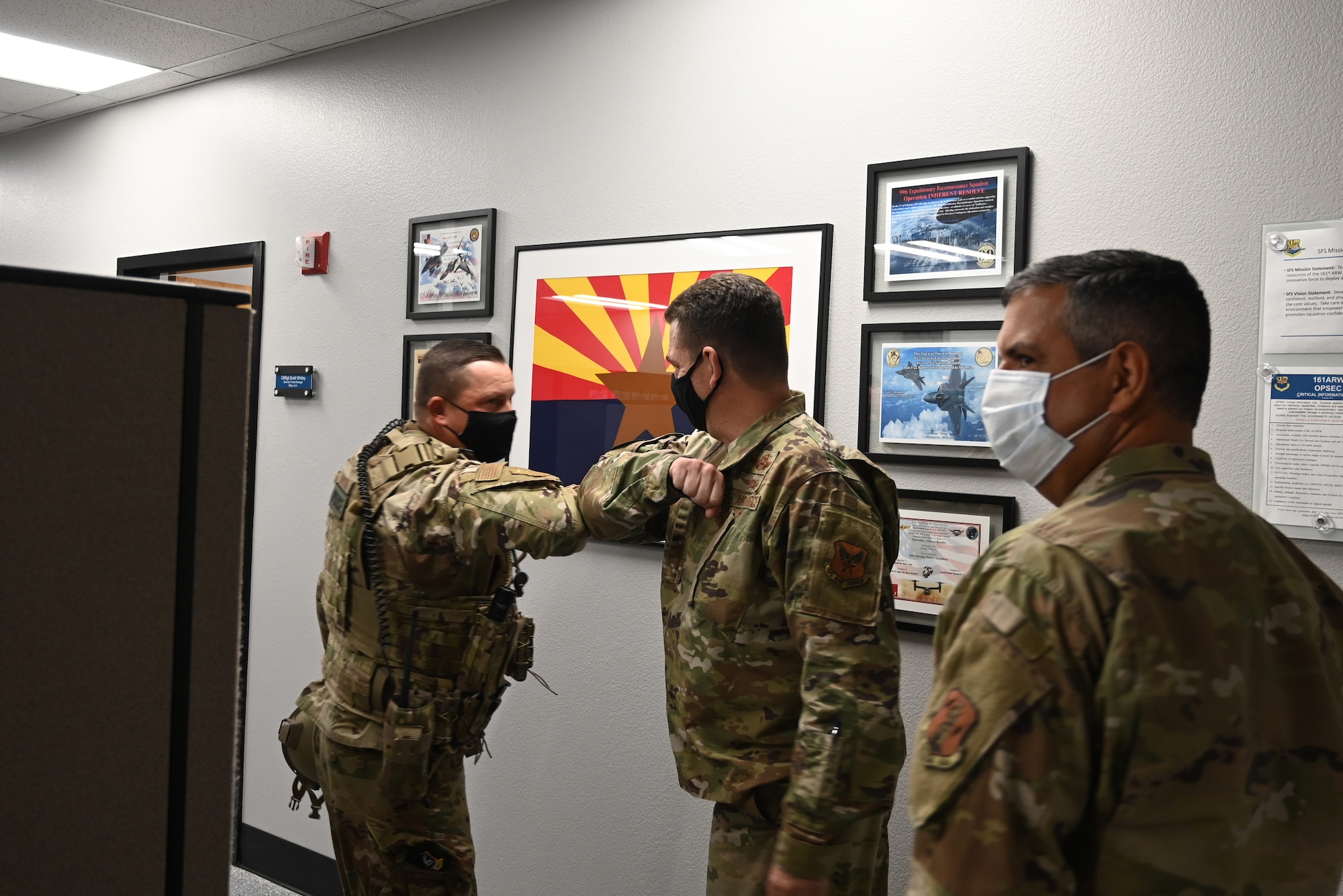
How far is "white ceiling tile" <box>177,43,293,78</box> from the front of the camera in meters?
3.57

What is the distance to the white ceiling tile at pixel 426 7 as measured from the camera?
3.04 m

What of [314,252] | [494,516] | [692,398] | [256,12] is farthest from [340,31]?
[692,398]

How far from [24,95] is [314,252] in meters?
1.86

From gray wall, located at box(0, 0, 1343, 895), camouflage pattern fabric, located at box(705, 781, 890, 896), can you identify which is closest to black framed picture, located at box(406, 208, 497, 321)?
gray wall, located at box(0, 0, 1343, 895)

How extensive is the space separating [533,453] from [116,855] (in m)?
2.24

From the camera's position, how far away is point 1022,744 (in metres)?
0.89

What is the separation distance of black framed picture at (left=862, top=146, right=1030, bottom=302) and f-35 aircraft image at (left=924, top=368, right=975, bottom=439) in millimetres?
178

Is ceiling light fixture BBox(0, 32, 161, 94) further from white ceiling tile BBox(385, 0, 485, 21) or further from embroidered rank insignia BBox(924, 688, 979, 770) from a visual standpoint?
embroidered rank insignia BBox(924, 688, 979, 770)

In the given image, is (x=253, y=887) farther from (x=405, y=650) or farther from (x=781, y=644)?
(x=781, y=644)

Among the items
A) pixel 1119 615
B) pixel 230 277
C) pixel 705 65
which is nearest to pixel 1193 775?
pixel 1119 615

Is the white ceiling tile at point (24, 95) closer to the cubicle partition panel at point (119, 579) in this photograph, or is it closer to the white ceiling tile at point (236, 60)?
the white ceiling tile at point (236, 60)

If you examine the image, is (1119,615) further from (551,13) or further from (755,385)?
(551,13)

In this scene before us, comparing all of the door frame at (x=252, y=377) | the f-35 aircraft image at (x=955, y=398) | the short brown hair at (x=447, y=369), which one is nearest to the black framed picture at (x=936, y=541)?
the f-35 aircraft image at (x=955, y=398)

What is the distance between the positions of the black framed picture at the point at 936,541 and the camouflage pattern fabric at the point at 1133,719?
114 cm
